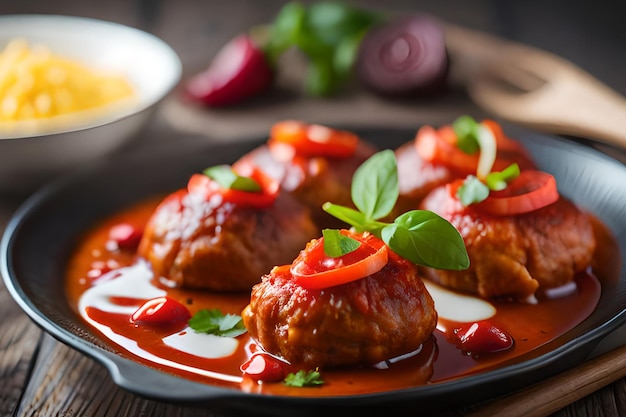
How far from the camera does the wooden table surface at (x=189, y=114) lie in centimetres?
386

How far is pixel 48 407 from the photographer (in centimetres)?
391

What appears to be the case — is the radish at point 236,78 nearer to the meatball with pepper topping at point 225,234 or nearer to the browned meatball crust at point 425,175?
the browned meatball crust at point 425,175

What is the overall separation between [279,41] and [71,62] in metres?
1.75

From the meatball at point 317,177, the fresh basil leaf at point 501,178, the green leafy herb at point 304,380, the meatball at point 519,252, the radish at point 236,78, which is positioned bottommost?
the radish at point 236,78

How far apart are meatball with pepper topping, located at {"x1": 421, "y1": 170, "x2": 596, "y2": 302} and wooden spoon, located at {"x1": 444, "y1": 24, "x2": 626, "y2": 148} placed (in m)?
1.48

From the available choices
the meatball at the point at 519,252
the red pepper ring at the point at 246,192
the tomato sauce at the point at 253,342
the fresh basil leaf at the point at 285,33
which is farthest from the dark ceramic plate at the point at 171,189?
the fresh basil leaf at the point at 285,33

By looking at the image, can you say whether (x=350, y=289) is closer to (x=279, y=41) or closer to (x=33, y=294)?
(x=33, y=294)

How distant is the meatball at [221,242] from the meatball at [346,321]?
653 millimetres

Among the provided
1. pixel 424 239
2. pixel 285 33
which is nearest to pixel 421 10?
pixel 285 33

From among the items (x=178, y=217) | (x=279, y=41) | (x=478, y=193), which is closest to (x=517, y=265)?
(x=478, y=193)

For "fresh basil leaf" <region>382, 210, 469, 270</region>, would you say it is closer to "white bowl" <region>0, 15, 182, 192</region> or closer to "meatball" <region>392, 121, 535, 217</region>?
"meatball" <region>392, 121, 535, 217</region>

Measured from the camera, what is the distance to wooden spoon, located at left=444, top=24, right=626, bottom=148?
589 centimetres

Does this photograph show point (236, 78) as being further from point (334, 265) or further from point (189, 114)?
point (334, 265)

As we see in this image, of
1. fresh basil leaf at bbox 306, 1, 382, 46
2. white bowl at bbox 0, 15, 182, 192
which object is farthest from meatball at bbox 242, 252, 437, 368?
fresh basil leaf at bbox 306, 1, 382, 46
